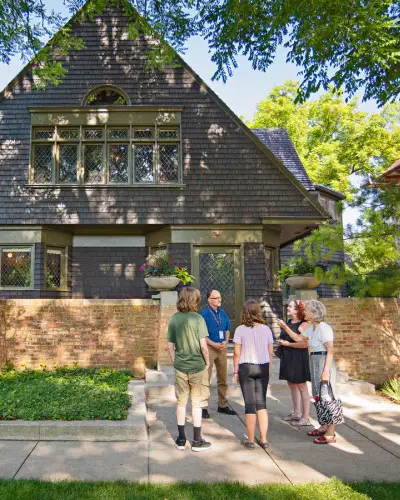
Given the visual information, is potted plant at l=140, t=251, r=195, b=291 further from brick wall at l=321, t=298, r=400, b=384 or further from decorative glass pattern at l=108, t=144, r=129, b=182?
decorative glass pattern at l=108, t=144, r=129, b=182

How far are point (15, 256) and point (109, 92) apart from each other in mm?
5206

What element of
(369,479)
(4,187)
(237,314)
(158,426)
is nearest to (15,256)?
(4,187)

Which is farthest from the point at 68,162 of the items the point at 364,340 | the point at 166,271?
the point at 364,340

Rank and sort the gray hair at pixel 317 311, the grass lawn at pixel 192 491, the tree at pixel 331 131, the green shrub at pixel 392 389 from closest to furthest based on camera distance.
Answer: the grass lawn at pixel 192 491 < the gray hair at pixel 317 311 < the green shrub at pixel 392 389 < the tree at pixel 331 131

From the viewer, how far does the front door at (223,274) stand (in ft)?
39.8

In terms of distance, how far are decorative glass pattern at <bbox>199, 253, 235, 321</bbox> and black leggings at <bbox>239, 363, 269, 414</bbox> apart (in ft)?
21.9

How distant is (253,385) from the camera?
5336 millimetres

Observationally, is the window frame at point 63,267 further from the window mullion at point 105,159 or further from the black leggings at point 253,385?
the black leggings at point 253,385

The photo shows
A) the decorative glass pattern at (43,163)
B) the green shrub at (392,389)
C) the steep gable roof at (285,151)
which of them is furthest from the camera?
the steep gable roof at (285,151)

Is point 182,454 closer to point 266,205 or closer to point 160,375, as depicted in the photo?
point 160,375

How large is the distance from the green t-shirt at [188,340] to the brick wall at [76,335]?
4.40 meters

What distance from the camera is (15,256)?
1217 cm

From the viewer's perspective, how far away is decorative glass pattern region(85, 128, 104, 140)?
41.5 feet

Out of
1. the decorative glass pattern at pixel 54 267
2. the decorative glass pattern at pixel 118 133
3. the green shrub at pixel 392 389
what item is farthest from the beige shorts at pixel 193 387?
the decorative glass pattern at pixel 118 133
